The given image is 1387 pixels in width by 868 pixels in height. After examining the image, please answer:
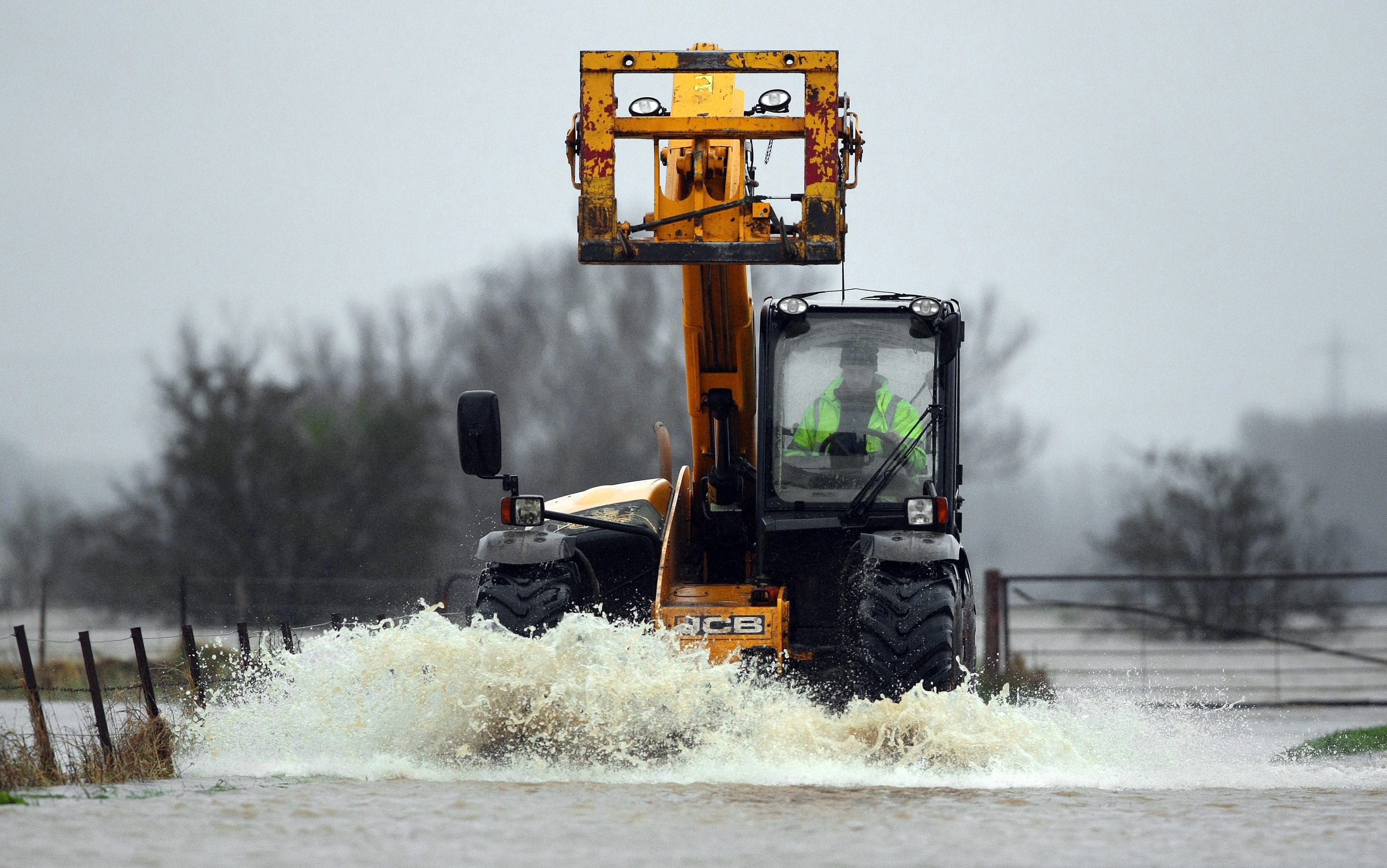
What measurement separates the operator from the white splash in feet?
5.40

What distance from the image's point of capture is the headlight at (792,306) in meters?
10.2

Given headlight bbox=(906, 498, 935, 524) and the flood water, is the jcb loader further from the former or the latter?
the flood water

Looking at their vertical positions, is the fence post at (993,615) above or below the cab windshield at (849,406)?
below

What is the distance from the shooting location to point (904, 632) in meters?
9.11

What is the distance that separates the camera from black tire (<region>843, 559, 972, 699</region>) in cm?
908

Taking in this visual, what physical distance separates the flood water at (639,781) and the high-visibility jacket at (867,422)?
64.7 inches

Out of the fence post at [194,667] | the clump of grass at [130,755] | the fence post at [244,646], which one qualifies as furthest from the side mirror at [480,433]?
the fence post at [244,646]

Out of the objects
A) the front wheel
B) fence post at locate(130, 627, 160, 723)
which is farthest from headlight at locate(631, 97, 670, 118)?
fence post at locate(130, 627, 160, 723)

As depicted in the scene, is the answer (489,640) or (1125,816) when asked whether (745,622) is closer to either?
(489,640)

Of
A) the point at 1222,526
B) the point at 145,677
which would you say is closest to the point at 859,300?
the point at 145,677

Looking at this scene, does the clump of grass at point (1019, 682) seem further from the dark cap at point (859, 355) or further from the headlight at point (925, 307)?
the headlight at point (925, 307)

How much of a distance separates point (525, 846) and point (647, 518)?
191 inches

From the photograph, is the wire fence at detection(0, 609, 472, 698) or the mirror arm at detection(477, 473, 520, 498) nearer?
the mirror arm at detection(477, 473, 520, 498)

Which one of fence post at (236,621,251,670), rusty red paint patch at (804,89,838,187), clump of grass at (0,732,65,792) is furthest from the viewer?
fence post at (236,621,251,670)
